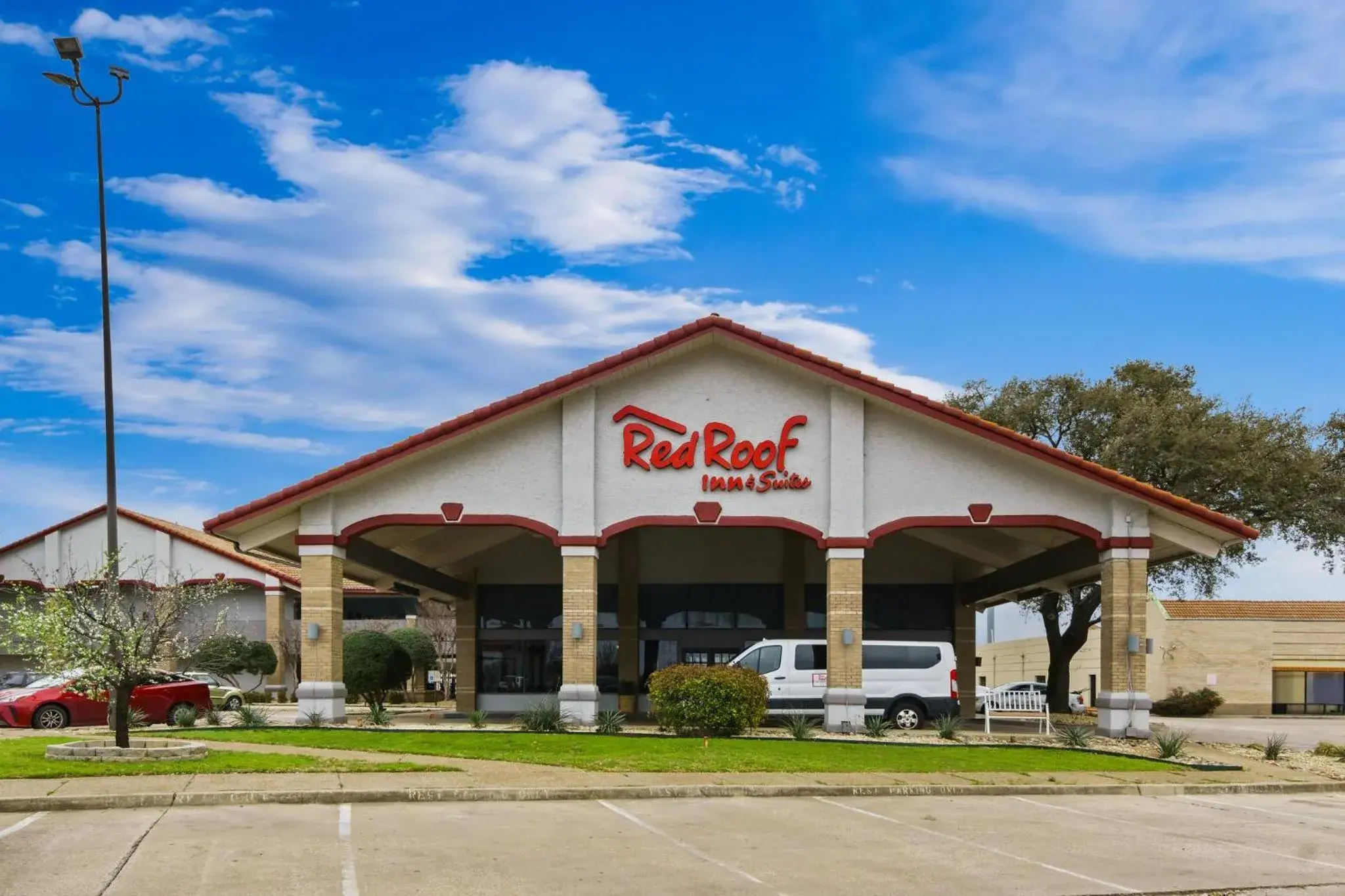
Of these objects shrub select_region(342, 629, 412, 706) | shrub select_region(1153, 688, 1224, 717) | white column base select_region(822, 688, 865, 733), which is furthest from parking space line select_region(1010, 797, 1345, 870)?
shrub select_region(1153, 688, 1224, 717)

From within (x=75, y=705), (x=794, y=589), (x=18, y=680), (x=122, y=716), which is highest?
(x=794, y=589)

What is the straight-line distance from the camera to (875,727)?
26844 mm

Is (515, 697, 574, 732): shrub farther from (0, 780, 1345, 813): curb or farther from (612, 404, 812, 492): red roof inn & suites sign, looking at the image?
(0, 780, 1345, 813): curb

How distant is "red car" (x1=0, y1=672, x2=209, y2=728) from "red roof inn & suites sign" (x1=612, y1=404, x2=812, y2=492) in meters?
11.9

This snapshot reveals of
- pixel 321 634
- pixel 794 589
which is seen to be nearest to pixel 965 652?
pixel 794 589

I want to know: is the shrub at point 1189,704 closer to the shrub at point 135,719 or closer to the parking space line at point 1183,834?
the parking space line at point 1183,834

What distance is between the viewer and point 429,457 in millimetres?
28906

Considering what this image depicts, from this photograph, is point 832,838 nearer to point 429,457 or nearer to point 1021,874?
point 1021,874

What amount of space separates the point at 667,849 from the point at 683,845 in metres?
0.34

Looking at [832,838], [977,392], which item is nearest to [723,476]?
[832,838]

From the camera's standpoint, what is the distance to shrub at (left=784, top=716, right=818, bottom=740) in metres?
25.2

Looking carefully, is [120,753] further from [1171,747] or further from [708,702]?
[1171,747]

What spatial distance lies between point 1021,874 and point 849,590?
54.7 feet

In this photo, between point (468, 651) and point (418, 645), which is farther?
point (418, 645)
